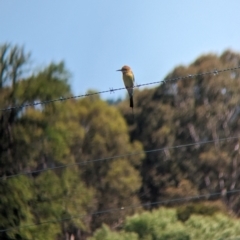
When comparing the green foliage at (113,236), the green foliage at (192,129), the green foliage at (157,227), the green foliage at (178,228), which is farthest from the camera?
the green foliage at (192,129)

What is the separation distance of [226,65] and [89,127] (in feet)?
20.2

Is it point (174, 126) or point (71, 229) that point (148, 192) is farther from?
point (71, 229)

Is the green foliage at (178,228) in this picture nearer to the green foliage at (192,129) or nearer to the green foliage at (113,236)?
the green foliage at (113,236)

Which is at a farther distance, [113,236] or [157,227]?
[113,236]

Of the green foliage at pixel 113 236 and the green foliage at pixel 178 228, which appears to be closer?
the green foliage at pixel 178 228

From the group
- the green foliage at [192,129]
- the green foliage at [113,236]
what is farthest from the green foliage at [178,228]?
the green foliage at [192,129]

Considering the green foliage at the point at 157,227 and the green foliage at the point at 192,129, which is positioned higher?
the green foliage at the point at 192,129

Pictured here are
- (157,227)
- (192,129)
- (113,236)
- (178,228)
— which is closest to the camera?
(178,228)

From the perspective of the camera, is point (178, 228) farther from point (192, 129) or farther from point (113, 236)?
point (192, 129)

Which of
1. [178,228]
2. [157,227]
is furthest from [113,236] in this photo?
[178,228]

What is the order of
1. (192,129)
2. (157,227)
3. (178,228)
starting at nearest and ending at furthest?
(178,228)
(157,227)
(192,129)

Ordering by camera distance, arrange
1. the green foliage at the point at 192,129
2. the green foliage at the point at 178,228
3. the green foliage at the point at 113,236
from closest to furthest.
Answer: the green foliage at the point at 178,228 → the green foliage at the point at 113,236 → the green foliage at the point at 192,129

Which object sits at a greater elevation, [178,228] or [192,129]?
[192,129]

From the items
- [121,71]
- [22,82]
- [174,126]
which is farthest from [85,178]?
[121,71]
